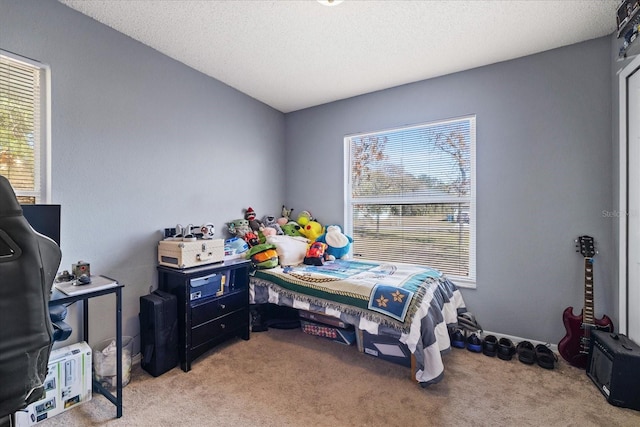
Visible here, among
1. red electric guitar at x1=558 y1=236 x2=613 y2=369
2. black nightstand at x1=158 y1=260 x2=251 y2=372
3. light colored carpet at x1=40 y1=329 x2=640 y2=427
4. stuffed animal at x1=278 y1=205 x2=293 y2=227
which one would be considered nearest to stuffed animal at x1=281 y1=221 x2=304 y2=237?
stuffed animal at x1=278 y1=205 x2=293 y2=227

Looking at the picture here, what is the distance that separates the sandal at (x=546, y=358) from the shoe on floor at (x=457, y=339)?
53cm

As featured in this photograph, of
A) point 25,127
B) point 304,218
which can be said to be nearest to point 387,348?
point 304,218

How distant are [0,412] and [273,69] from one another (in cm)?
275

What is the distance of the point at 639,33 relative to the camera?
5.71ft

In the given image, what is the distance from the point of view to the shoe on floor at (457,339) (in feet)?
8.04

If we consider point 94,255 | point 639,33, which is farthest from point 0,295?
point 639,33

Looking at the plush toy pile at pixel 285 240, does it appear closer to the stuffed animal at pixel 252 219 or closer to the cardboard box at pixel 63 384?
the stuffed animal at pixel 252 219

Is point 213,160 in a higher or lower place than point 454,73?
lower

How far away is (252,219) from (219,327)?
122cm

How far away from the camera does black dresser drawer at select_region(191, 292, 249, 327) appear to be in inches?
86.0

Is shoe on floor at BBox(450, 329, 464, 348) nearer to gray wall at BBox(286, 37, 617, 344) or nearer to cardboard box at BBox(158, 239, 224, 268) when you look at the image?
gray wall at BBox(286, 37, 617, 344)

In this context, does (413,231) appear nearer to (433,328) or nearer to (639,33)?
(433,328)

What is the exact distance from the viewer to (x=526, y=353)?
7.23ft

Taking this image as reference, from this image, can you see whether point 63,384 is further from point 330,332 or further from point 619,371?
point 619,371
